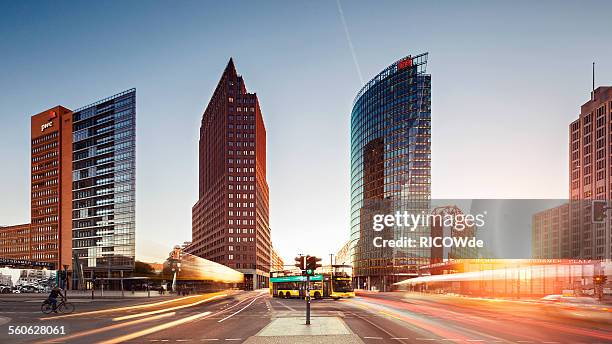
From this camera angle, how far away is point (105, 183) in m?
161

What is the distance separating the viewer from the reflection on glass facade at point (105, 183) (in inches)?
6112

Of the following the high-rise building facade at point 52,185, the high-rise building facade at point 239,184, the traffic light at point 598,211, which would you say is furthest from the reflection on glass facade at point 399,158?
the traffic light at point 598,211

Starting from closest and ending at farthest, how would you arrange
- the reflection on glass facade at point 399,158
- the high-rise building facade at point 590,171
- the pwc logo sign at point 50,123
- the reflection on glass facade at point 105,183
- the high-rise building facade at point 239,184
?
1. the high-rise building facade at point 590,171
2. the reflection on glass facade at point 105,183
3. the reflection on glass facade at point 399,158
4. the pwc logo sign at point 50,123
5. the high-rise building facade at point 239,184

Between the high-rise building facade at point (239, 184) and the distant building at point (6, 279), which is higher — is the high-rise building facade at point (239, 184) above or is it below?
above

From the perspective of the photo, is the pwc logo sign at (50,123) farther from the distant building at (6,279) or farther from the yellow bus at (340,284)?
the yellow bus at (340,284)

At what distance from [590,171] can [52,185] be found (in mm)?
160435

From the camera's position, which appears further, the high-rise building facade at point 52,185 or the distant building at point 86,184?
the high-rise building facade at point 52,185

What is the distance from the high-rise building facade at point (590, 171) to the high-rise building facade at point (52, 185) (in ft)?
490

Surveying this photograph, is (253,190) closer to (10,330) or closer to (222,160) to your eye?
(222,160)

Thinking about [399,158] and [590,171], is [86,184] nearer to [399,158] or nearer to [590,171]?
[399,158]

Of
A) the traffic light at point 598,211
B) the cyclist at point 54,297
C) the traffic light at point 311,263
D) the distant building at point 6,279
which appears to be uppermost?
the traffic light at point 598,211

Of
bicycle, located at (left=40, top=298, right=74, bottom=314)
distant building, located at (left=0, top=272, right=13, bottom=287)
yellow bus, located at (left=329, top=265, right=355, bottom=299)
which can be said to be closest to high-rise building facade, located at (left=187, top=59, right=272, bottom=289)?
distant building, located at (left=0, top=272, right=13, bottom=287)

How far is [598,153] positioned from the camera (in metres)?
158

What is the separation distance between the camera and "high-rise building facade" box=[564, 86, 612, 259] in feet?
500
